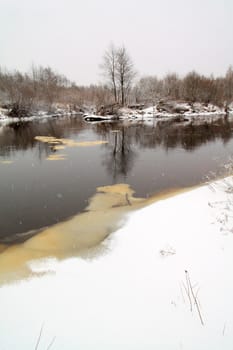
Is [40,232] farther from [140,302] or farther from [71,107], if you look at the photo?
[71,107]

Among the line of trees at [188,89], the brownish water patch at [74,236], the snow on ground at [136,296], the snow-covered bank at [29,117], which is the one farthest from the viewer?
the line of trees at [188,89]

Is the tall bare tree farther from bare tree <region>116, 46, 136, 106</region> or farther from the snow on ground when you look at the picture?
the snow on ground

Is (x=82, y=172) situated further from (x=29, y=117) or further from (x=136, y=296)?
(x=29, y=117)

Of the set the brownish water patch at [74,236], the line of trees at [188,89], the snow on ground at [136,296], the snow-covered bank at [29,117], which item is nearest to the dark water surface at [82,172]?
the brownish water patch at [74,236]

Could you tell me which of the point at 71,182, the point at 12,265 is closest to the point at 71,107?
the point at 71,182

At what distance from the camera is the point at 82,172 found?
9312 millimetres

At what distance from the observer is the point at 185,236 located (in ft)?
13.6

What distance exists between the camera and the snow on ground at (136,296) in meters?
2.38

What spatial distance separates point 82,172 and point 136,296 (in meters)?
6.81

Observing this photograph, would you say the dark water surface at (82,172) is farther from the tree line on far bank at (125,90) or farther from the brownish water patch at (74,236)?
the tree line on far bank at (125,90)

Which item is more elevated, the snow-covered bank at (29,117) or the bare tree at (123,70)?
the bare tree at (123,70)

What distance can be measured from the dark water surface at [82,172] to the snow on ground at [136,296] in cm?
202

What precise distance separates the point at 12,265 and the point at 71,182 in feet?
14.5

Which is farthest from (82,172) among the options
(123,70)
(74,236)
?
(123,70)
